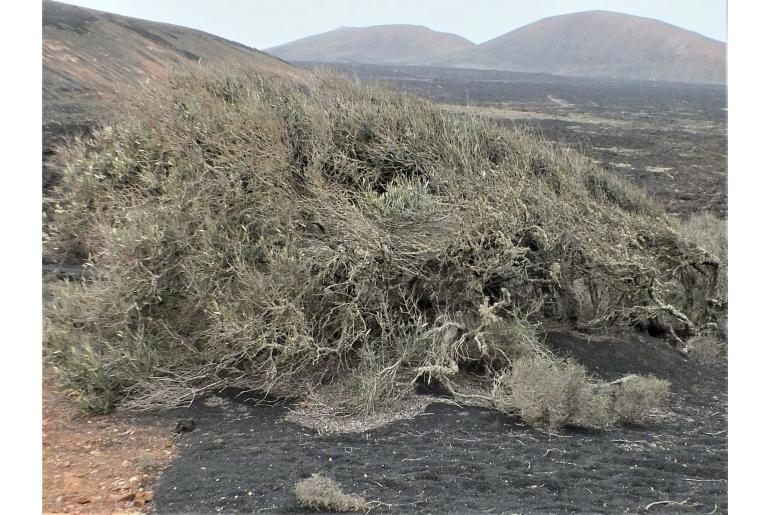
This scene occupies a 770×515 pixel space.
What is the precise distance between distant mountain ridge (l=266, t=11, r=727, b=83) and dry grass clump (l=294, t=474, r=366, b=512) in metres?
4.05

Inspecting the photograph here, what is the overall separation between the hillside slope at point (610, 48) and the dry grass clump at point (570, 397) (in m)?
2.36

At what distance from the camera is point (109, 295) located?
5.36 metres

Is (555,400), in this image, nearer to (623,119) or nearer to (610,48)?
(610,48)

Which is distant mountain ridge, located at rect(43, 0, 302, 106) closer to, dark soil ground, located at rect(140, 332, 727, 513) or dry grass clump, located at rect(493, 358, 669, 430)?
dark soil ground, located at rect(140, 332, 727, 513)

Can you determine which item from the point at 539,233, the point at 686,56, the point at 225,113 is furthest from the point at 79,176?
the point at 686,56

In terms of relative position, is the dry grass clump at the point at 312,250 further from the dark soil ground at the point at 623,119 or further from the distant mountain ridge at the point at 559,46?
the dark soil ground at the point at 623,119

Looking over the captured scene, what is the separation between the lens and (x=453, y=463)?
448cm

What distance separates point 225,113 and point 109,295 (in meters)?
1.79

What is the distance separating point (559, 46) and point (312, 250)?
14.8 ft

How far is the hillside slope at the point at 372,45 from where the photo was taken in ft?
22.4

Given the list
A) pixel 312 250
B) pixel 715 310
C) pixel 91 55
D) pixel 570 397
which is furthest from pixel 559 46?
pixel 91 55

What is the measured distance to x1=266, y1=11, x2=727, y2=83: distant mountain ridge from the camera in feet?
21.5

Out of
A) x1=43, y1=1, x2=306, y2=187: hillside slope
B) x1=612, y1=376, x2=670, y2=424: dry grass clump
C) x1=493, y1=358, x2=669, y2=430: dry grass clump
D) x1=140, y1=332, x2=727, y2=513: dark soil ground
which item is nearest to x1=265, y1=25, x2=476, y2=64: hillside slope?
x1=43, y1=1, x2=306, y2=187: hillside slope
